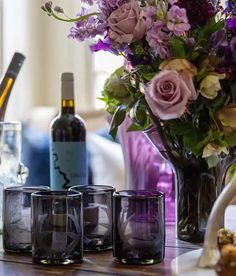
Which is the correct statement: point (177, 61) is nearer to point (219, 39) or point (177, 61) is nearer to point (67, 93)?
point (219, 39)

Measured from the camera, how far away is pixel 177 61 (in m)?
0.95

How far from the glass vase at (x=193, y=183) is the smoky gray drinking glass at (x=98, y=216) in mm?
132

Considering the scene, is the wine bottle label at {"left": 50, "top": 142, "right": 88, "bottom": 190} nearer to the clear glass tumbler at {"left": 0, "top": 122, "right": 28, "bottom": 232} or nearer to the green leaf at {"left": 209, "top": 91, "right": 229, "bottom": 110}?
the clear glass tumbler at {"left": 0, "top": 122, "right": 28, "bottom": 232}

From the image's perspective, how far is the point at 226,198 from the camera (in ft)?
2.76

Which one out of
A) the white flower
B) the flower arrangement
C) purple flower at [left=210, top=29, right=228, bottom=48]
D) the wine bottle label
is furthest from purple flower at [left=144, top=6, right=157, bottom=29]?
the wine bottle label

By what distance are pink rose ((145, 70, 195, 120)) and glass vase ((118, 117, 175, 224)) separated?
410mm

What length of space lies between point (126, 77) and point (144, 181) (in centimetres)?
38

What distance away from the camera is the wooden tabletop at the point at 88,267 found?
2.87 feet

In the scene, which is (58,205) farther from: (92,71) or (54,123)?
(92,71)

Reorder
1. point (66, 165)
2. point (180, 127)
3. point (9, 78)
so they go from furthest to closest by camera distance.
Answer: point (9, 78) → point (66, 165) → point (180, 127)

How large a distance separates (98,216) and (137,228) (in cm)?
12

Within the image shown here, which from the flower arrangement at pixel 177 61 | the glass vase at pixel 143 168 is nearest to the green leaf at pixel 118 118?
the flower arrangement at pixel 177 61

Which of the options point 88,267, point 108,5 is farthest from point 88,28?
point 88,267

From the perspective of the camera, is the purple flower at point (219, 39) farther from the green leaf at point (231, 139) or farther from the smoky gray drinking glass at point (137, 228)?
the smoky gray drinking glass at point (137, 228)
